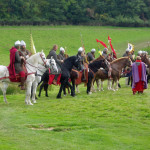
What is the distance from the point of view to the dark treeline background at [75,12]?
66.8 metres

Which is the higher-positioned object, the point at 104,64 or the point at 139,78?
the point at 104,64

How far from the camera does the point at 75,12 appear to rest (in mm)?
73750

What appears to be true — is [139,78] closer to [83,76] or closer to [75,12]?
[83,76]

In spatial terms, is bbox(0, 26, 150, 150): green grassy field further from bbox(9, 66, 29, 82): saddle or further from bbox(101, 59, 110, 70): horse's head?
bbox(101, 59, 110, 70): horse's head

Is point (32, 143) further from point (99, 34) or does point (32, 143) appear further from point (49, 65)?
point (99, 34)

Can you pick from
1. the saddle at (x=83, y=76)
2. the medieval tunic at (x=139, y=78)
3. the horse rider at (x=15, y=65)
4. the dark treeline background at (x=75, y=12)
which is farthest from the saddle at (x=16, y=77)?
the dark treeline background at (x=75, y=12)

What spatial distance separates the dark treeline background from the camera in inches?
Answer: 2630

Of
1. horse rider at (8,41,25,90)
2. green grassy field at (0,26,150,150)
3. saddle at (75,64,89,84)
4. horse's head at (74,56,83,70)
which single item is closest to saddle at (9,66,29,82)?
horse rider at (8,41,25,90)

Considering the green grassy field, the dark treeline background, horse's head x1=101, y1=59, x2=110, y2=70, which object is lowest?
the green grassy field

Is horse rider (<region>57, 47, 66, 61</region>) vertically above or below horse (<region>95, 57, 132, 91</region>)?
above

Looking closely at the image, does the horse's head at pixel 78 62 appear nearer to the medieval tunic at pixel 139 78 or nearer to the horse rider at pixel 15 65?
the medieval tunic at pixel 139 78

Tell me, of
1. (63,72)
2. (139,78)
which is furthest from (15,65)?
(139,78)

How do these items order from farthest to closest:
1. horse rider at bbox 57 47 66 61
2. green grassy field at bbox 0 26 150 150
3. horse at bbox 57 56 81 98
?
horse rider at bbox 57 47 66 61, horse at bbox 57 56 81 98, green grassy field at bbox 0 26 150 150

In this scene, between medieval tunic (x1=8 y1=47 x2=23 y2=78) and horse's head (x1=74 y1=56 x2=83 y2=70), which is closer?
medieval tunic (x1=8 y1=47 x2=23 y2=78)
